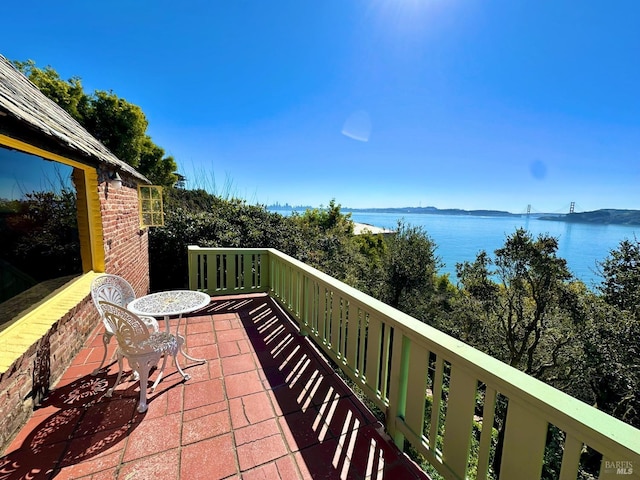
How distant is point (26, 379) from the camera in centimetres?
199

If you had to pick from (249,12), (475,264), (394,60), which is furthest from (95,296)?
(475,264)

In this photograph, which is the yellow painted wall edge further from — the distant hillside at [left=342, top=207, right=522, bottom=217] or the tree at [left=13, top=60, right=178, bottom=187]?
the distant hillside at [left=342, top=207, right=522, bottom=217]

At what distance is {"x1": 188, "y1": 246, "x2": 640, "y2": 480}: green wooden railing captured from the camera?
3.03 feet

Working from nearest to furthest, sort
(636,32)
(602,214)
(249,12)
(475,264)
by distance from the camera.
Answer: (249,12) → (636,32) → (475,264) → (602,214)

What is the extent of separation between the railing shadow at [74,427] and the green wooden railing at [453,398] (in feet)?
5.47

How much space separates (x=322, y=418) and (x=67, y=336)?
2.56 meters

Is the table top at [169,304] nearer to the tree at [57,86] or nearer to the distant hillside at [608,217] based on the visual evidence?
the tree at [57,86]

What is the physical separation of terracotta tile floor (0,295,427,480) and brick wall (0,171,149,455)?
110 millimetres

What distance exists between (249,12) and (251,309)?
5.93m

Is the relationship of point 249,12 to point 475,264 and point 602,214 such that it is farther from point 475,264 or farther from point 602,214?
point 602,214

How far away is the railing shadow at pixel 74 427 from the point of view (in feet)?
5.39

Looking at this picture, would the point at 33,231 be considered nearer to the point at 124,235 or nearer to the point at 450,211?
the point at 124,235

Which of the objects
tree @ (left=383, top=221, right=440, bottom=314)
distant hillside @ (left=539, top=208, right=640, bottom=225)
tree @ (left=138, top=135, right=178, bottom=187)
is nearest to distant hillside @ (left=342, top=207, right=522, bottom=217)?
distant hillside @ (left=539, top=208, right=640, bottom=225)

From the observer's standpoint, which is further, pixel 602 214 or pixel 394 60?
pixel 602 214
